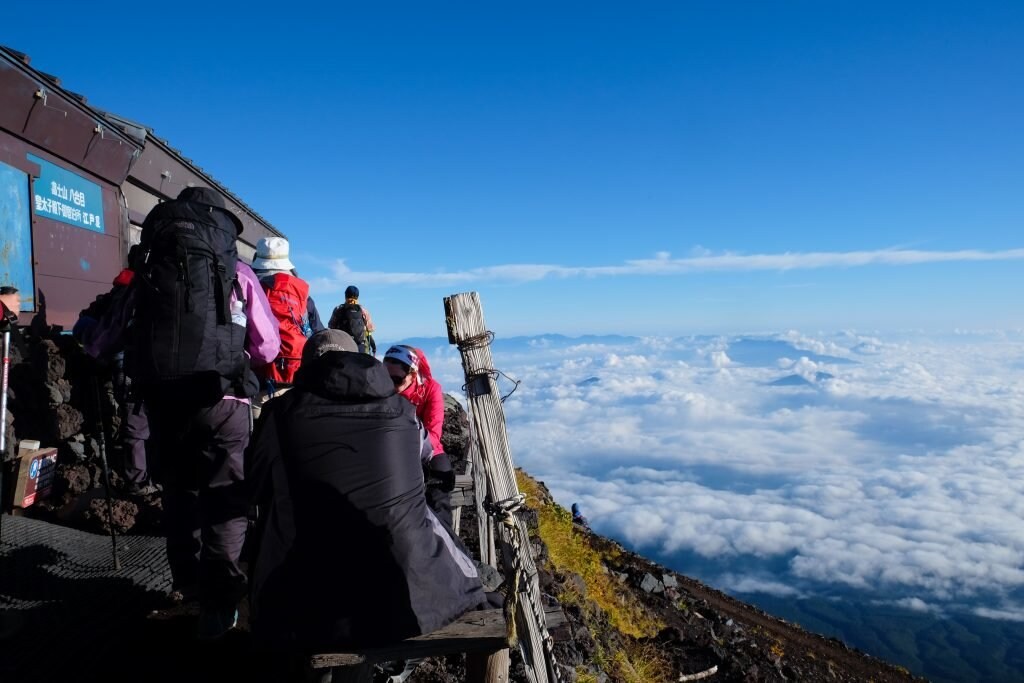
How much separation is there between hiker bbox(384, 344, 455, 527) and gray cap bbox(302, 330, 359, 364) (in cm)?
156

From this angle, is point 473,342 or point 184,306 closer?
point 184,306

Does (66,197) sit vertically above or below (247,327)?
above

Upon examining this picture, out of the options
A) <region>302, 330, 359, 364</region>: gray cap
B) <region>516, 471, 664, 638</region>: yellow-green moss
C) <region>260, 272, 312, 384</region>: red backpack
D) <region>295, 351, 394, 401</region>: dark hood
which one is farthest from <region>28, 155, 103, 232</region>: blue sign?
<region>516, 471, 664, 638</region>: yellow-green moss

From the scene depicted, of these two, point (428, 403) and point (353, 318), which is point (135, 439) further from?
point (353, 318)

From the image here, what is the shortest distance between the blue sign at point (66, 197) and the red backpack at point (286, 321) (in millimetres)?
5088

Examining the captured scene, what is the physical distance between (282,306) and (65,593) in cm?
266

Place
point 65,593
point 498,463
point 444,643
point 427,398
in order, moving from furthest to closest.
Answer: point 427,398
point 65,593
point 498,463
point 444,643

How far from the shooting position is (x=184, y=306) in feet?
11.5

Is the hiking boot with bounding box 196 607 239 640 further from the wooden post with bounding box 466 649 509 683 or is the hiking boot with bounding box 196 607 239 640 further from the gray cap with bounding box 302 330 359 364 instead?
the gray cap with bounding box 302 330 359 364

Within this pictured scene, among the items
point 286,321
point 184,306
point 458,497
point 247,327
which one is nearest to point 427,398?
point 458,497

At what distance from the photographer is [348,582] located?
2992 mm

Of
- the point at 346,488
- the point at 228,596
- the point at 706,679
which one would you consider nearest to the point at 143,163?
the point at 228,596

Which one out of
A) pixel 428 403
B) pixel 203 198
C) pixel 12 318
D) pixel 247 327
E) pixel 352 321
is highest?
pixel 203 198

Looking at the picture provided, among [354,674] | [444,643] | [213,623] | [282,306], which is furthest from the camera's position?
[282,306]
